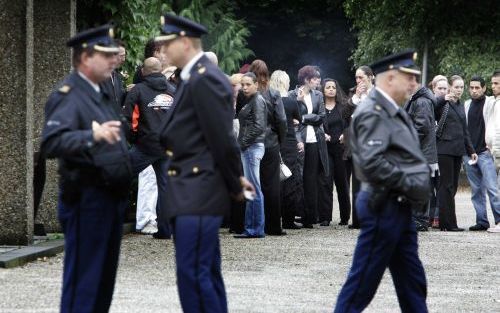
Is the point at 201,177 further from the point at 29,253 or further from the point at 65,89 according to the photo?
the point at 29,253

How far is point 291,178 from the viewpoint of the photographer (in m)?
17.5

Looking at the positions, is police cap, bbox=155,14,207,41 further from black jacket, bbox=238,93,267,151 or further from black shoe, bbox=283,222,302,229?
black shoe, bbox=283,222,302,229

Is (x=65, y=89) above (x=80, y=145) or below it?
above

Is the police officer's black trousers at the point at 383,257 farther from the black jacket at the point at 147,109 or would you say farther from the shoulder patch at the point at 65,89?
the black jacket at the point at 147,109

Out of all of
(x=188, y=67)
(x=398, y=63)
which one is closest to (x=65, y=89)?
(x=188, y=67)

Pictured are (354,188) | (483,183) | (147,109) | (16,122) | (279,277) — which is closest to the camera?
(279,277)

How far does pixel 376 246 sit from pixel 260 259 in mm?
5106

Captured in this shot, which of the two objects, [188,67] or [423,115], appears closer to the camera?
[188,67]

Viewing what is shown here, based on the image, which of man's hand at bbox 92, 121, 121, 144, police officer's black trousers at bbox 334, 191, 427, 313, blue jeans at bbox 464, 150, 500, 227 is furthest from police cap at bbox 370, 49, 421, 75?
blue jeans at bbox 464, 150, 500, 227

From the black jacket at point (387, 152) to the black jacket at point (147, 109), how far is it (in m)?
6.26

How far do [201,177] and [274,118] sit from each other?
8.40 meters

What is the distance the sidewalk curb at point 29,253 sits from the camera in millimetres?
12070

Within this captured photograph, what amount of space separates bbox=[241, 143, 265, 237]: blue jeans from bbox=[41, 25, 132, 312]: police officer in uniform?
25.8 feet

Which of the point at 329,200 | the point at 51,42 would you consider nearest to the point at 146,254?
Answer: the point at 51,42
